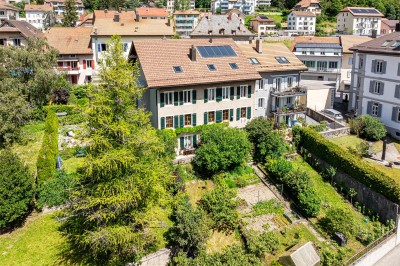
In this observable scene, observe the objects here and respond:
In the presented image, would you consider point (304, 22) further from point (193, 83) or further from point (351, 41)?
point (193, 83)

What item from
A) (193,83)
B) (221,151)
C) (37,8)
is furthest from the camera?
(37,8)

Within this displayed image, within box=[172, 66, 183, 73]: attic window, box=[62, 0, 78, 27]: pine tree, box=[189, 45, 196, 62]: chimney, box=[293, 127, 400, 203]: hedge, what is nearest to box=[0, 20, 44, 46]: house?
box=[189, 45, 196, 62]: chimney

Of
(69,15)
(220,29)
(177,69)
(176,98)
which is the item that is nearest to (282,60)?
(177,69)

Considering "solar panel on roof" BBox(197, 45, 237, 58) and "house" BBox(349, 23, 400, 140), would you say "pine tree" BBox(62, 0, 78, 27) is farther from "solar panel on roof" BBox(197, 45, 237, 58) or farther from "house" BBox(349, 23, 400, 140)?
"house" BBox(349, 23, 400, 140)

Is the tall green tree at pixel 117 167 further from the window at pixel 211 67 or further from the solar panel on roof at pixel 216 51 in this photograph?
the solar panel on roof at pixel 216 51

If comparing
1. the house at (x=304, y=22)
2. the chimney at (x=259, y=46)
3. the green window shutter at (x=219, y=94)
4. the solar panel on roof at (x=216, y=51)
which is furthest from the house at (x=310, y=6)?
the green window shutter at (x=219, y=94)

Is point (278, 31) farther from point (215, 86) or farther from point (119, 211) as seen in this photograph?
point (119, 211)
